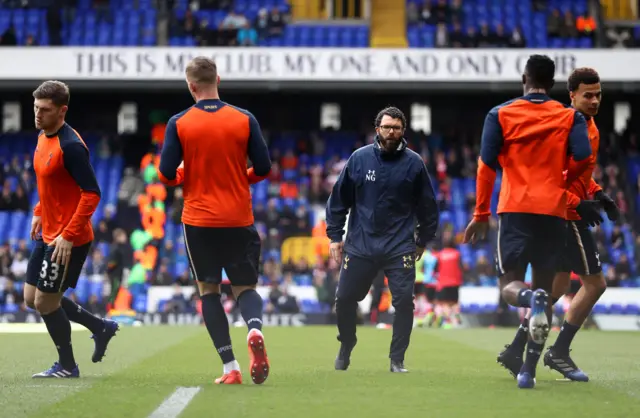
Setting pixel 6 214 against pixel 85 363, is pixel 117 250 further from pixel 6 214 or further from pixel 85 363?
pixel 85 363

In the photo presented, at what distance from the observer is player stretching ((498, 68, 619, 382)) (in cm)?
892

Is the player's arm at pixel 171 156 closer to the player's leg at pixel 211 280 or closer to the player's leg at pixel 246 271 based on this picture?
the player's leg at pixel 211 280

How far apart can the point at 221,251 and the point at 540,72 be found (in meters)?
2.37

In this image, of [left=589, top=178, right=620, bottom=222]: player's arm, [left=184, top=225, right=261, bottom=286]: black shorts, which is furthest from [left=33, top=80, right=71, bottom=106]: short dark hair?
[left=589, top=178, right=620, bottom=222]: player's arm

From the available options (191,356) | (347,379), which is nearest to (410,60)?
(191,356)

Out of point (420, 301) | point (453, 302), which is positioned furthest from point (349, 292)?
point (420, 301)

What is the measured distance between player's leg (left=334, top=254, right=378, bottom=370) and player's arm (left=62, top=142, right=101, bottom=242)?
7.98 ft

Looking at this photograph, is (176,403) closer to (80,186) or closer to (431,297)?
(80,186)

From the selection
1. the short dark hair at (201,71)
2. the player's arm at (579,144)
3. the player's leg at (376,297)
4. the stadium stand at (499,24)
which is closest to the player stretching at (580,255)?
the player's arm at (579,144)

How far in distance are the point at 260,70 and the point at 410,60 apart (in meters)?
3.61

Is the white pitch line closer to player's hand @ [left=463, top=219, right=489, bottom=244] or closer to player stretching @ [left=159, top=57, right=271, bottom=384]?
player stretching @ [left=159, top=57, right=271, bottom=384]

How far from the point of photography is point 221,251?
8516mm

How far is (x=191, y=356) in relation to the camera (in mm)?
12695

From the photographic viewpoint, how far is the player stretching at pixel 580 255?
8.92m
